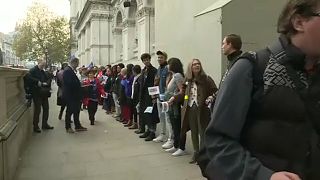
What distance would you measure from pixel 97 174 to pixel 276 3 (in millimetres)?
4458

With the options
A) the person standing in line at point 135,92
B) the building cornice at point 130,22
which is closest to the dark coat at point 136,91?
the person standing in line at point 135,92

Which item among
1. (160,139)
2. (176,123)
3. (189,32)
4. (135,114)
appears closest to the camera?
(176,123)

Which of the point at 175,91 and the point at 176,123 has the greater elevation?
the point at 175,91

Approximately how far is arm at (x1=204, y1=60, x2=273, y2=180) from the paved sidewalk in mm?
4702

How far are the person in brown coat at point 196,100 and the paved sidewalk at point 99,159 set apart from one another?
547 millimetres

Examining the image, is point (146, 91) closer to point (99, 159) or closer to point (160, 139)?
point (160, 139)

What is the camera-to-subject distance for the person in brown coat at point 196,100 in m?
6.75

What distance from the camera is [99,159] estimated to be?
7.71m

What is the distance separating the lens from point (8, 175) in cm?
587

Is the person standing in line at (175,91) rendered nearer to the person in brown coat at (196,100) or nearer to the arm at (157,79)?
the person in brown coat at (196,100)

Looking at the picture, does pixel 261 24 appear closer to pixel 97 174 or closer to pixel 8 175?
pixel 97 174

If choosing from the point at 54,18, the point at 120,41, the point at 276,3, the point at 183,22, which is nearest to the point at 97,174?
the point at 276,3

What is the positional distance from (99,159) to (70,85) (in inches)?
146

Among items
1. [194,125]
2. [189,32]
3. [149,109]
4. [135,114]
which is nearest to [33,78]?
[135,114]
